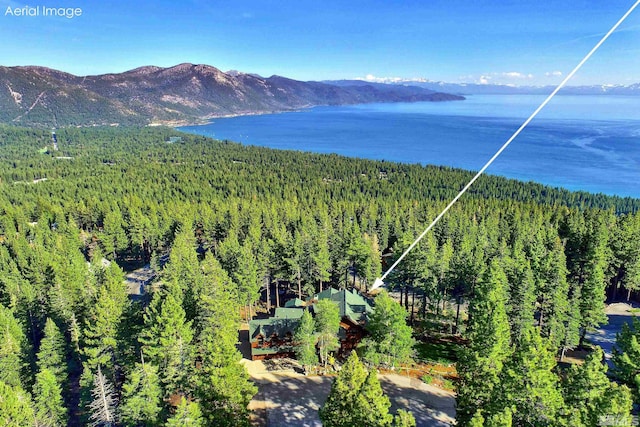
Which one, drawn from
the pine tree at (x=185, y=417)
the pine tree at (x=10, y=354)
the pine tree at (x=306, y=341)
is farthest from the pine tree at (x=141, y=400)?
the pine tree at (x=306, y=341)

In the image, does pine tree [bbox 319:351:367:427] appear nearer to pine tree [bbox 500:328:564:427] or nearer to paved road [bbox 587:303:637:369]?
pine tree [bbox 500:328:564:427]

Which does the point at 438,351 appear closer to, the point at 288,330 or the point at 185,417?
the point at 288,330

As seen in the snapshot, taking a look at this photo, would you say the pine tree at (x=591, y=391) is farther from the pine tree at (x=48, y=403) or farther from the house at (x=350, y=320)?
the pine tree at (x=48, y=403)

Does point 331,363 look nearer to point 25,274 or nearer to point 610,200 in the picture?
point 25,274

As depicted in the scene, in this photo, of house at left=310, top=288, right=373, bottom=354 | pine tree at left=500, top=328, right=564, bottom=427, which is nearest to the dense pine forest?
pine tree at left=500, top=328, right=564, bottom=427

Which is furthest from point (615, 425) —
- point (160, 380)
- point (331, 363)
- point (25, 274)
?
point (25, 274)

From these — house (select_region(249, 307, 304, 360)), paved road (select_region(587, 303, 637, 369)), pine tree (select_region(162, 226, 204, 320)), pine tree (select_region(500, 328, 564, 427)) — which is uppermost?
pine tree (select_region(500, 328, 564, 427))
